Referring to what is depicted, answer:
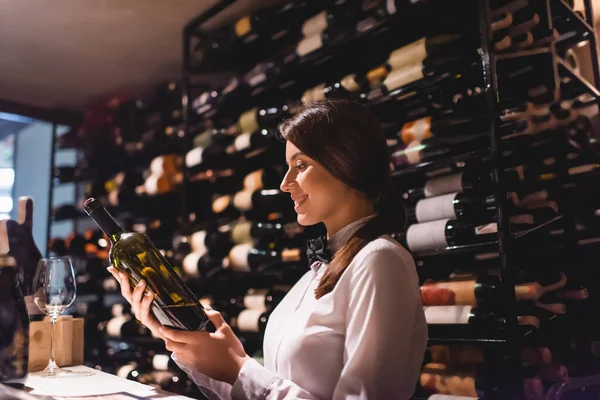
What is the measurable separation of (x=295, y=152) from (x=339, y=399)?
51cm

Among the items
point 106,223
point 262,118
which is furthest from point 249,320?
point 106,223

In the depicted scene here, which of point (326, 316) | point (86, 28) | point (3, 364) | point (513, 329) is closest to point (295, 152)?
point (326, 316)

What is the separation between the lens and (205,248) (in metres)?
2.77

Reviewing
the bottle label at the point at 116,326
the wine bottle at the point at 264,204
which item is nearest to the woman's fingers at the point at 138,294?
the wine bottle at the point at 264,204

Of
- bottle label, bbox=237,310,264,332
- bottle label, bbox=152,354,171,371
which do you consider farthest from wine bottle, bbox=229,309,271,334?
bottle label, bbox=152,354,171,371

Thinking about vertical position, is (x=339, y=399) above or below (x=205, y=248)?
below

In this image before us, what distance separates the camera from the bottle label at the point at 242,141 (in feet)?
8.63

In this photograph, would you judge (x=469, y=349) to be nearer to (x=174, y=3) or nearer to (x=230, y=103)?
(x=230, y=103)

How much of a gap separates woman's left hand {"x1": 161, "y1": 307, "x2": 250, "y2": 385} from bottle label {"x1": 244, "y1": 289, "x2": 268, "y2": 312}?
140cm

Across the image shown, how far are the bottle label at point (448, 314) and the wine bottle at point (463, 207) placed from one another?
29 cm

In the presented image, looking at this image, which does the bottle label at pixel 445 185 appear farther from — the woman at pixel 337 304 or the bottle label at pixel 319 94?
the woman at pixel 337 304

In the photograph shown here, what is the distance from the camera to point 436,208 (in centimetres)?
185

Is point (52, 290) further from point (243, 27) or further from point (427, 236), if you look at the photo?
point (243, 27)

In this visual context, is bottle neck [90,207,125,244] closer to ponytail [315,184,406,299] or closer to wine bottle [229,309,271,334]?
ponytail [315,184,406,299]
